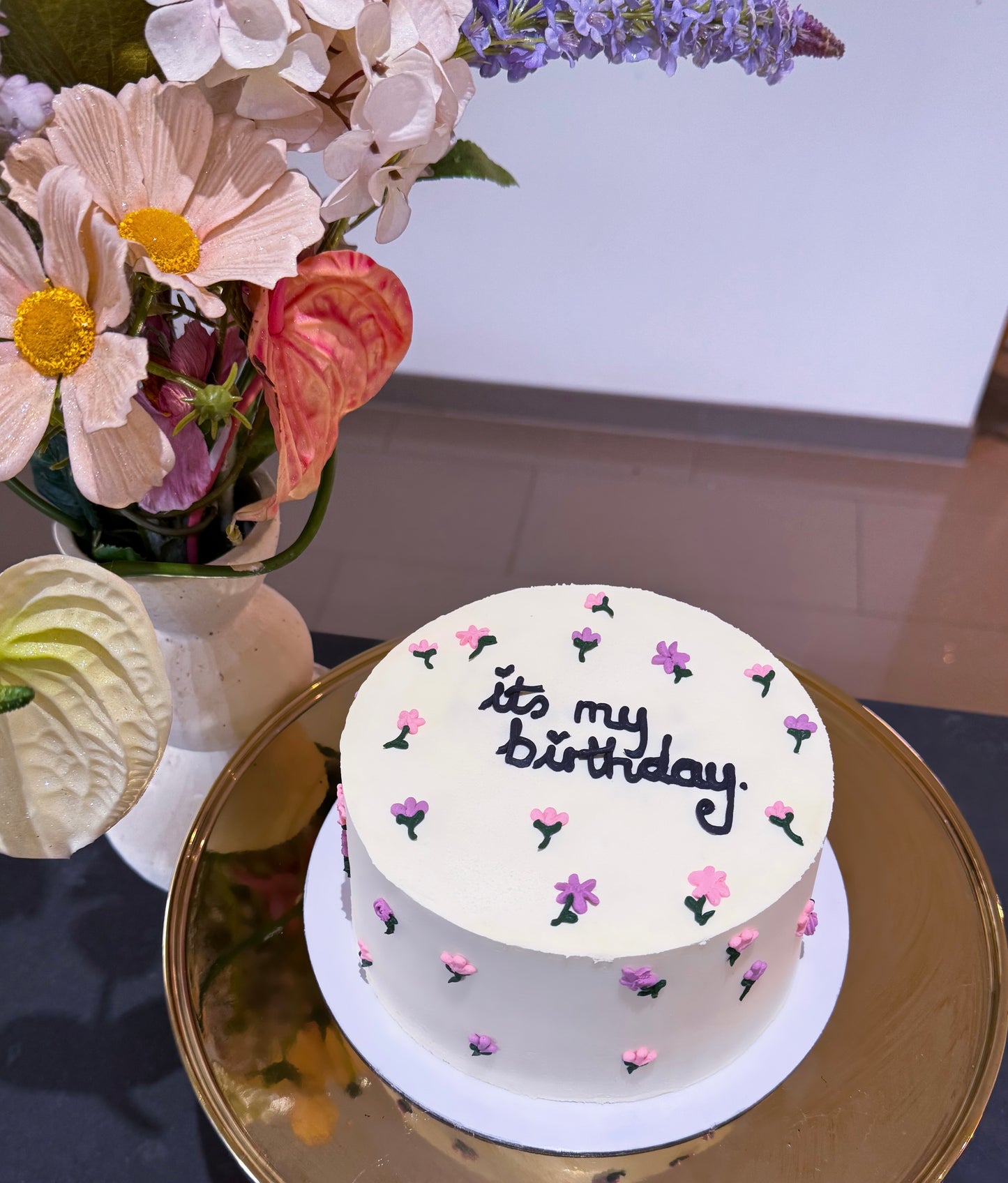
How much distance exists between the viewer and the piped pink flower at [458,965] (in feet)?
2.61

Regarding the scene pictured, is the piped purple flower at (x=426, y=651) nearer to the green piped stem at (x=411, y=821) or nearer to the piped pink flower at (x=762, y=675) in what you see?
the green piped stem at (x=411, y=821)

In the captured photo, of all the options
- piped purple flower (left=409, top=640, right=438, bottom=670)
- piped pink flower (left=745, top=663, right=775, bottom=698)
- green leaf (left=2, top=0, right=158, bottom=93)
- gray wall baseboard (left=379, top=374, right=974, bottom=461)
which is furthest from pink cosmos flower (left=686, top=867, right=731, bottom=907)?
gray wall baseboard (left=379, top=374, right=974, bottom=461)

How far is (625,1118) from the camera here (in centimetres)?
86

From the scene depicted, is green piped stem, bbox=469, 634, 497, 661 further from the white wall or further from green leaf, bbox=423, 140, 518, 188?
the white wall

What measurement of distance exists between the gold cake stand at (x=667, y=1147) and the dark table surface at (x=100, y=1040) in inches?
3.1

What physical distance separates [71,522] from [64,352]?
30 centimetres

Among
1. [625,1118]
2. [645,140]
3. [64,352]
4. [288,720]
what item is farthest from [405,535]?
[64,352]

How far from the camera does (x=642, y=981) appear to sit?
767 mm

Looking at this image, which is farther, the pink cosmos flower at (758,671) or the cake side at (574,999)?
the pink cosmos flower at (758,671)

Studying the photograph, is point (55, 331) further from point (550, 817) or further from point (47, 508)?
point (550, 817)

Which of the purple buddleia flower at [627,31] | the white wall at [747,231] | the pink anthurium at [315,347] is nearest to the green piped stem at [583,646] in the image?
the pink anthurium at [315,347]

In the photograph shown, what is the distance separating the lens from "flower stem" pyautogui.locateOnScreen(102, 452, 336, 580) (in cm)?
79

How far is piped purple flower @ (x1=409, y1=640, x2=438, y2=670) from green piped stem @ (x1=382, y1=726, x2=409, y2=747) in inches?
3.2

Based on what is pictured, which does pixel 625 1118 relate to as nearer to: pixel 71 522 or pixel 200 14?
pixel 71 522
